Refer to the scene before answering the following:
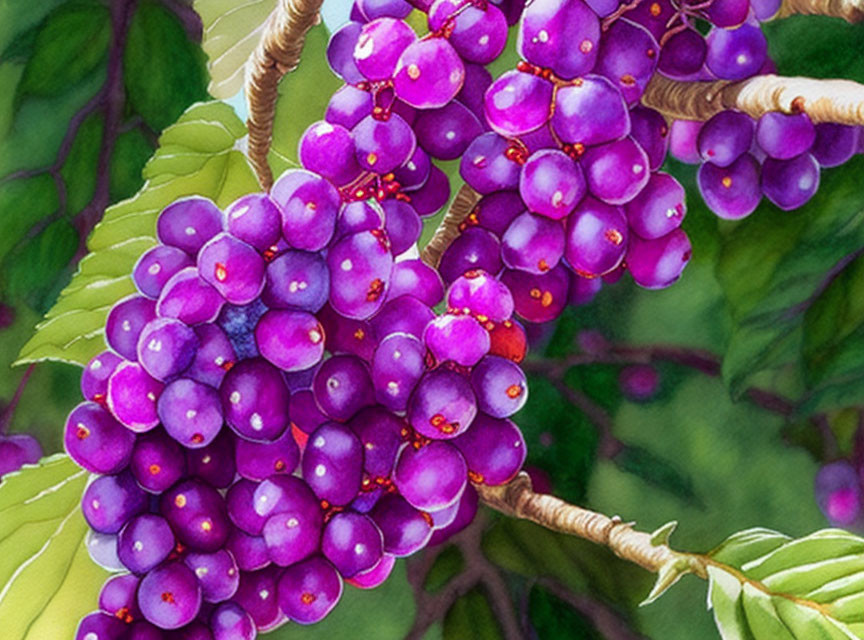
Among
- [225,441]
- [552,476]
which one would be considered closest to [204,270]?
[225,441]

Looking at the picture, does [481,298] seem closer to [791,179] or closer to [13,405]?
[791,179]

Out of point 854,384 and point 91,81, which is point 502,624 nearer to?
point 854,384

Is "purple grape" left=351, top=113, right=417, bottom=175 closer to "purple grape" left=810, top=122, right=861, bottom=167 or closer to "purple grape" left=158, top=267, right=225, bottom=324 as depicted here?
"purple grape" left=158, top=267, right=225, bottom=324

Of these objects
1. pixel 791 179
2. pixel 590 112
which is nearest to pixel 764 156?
pixel 791 179

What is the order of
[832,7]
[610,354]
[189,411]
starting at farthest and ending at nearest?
[610,354], [832,7], [189,411]

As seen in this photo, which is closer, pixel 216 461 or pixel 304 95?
pixel 216 461

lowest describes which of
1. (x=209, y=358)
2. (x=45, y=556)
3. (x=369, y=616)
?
(x=369, y=616)

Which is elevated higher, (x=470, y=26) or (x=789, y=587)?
(x=470, y=26)
